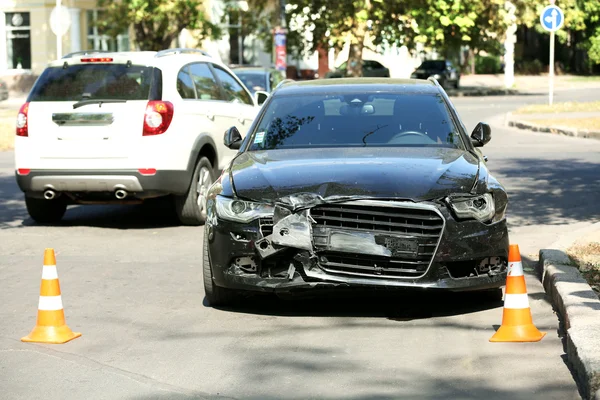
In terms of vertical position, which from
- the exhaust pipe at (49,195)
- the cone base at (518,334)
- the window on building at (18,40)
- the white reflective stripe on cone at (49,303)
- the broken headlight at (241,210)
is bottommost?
the cone base at (518,334)

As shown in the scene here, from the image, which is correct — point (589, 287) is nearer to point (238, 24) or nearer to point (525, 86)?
point (238, 24)

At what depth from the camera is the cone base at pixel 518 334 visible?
6691 millimetres

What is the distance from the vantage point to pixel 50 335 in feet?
22.3

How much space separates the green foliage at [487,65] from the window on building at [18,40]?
3840 cm

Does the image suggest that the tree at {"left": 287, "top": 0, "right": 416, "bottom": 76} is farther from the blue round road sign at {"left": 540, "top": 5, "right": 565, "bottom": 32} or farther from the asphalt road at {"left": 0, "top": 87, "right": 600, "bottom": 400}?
the asphalt road at {"left": 0, "top": 87, "right": 600, "bottom": 400}

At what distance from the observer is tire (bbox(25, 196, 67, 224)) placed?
12070 mm

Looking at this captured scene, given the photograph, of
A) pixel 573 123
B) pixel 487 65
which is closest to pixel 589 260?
pixel 573 123

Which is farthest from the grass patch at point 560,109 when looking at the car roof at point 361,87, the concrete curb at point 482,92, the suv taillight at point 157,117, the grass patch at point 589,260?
the car roof at point 361,87

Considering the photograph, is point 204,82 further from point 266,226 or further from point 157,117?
point 266,226

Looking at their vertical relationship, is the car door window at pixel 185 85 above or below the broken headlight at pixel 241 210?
above

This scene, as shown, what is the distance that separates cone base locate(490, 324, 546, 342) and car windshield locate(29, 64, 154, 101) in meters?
5.58

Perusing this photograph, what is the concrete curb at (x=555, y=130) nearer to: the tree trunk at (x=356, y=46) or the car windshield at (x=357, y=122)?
the tree trunk at (x=356, y=46)

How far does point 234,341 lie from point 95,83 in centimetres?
530

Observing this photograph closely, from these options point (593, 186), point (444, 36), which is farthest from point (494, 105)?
point (593, 186)
